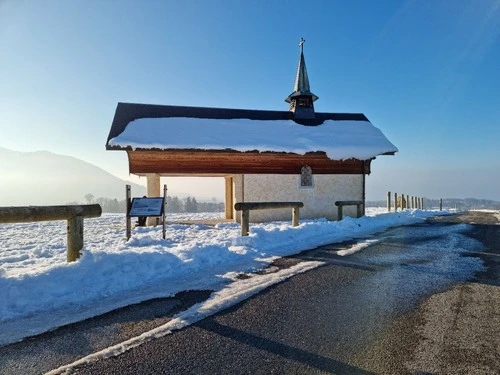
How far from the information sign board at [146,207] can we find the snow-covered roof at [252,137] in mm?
7084

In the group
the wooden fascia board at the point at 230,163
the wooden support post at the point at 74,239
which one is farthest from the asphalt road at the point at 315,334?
the wooden fascia board at the point at 230,163

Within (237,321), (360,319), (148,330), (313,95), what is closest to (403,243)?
(360,319)

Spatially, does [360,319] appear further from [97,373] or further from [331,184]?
[331,184]

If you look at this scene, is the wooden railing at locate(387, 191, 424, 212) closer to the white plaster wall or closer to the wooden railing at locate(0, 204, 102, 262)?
the white plaster wall

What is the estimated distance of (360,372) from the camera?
250 centimetres

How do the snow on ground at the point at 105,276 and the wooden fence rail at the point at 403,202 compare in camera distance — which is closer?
the snow on ground at the point at 105,276

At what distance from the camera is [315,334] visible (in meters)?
3.14

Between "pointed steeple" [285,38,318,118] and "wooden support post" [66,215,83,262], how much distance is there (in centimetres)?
1967

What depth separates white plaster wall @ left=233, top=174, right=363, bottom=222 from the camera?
17.6 m

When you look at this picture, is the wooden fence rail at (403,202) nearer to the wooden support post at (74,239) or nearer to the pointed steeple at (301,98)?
the pointed steeple at (301,98)

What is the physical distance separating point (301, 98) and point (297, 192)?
9.15 m

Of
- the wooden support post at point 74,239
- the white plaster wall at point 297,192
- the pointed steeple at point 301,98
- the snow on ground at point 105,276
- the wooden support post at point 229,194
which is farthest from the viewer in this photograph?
the pointed steeple at point 301,98

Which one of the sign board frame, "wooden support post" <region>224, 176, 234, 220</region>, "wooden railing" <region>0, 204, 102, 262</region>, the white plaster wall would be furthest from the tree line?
"wooden railing" <region>0, 204, 102, 262</region>

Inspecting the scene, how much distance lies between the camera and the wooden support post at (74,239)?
558 centimetres
